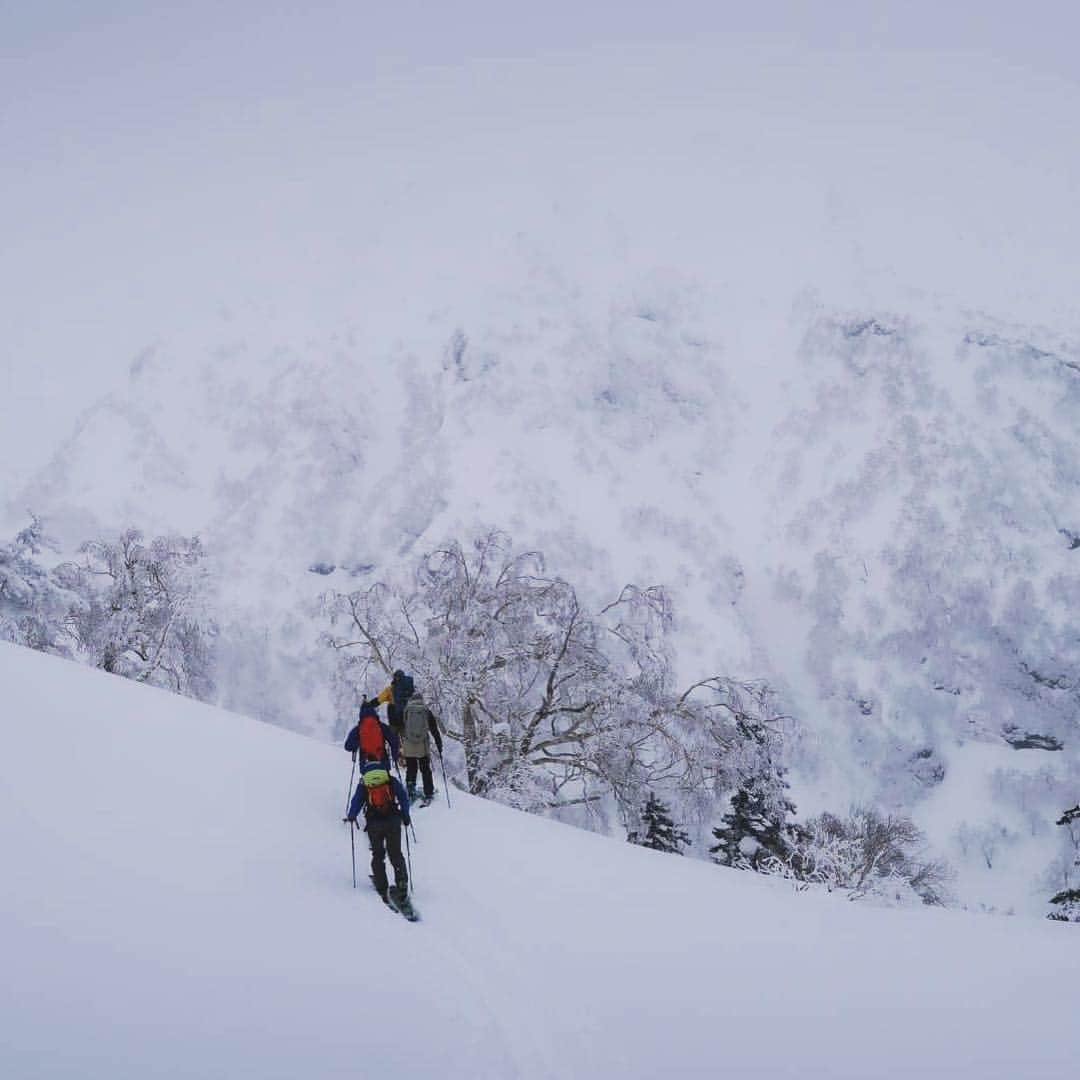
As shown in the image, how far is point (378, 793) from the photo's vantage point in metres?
6.79

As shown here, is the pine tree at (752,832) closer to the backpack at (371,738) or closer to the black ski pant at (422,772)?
the black ski pant at (422,772)

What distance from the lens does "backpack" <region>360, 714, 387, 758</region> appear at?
7.65 m

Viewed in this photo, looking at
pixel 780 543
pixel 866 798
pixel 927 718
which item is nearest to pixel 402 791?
pixel 866 798

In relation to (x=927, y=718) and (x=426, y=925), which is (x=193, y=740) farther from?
(x=927, y=718)

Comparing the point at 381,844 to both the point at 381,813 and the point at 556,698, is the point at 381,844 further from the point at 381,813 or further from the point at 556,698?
the point at 556,698

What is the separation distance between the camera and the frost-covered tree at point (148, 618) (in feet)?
61.3

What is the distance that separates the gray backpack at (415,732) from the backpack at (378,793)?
2681 millimetres

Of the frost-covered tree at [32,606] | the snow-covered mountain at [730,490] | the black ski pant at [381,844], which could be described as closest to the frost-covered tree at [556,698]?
the black ski pant at [381,844]

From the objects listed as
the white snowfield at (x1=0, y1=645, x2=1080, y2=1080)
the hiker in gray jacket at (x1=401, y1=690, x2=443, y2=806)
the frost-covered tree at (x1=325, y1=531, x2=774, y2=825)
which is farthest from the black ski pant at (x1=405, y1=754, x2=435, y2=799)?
the frost-covered tree at (x1=325, y1=531, x2=774, y2=825)

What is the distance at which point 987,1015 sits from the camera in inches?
222

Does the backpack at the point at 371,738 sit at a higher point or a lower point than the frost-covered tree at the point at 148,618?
lower

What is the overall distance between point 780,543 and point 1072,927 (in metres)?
104

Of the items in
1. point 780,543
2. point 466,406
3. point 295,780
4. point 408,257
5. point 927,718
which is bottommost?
point 295,780


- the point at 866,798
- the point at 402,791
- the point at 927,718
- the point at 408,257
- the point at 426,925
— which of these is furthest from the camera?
the point at 408,257
